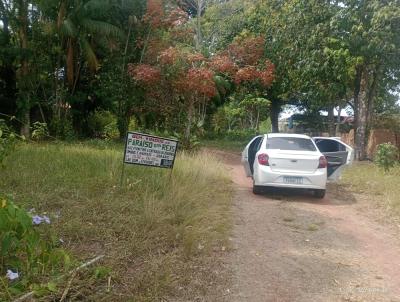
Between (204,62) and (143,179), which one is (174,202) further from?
(204,62)

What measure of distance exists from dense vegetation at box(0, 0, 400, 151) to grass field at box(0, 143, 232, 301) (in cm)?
679

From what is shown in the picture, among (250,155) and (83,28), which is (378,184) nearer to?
(250,155)

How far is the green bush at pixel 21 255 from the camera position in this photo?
3422mm

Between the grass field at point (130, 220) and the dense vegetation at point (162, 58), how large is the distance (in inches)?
267

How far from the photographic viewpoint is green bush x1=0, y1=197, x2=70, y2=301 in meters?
3.42

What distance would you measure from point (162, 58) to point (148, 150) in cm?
844

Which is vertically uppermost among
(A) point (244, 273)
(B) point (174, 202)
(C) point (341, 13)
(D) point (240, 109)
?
(C) point (341, 13)

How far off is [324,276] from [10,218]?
3.64 meters

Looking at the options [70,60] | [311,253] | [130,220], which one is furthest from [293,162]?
[70,60]

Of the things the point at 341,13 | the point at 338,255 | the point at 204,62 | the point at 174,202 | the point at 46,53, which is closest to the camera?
the point at 338,255

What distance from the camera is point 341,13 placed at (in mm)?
17281

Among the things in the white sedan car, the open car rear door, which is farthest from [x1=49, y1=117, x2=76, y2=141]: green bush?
the white sedan car

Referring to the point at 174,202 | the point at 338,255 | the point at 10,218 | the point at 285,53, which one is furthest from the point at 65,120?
the point at 10,218

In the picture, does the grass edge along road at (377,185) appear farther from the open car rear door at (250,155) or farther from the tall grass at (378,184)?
the open car rear door at (250,155)
